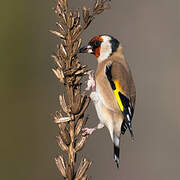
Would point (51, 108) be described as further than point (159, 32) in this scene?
No

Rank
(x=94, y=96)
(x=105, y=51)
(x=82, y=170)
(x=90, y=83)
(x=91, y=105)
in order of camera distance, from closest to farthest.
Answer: (x=82, y=170), (x=90, y=83), (x=94, y=96), (x=105, y=51), (x=91, y=105)

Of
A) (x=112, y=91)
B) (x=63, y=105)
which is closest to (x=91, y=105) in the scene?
(x=112, y=91)

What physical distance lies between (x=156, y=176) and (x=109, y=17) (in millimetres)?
1742

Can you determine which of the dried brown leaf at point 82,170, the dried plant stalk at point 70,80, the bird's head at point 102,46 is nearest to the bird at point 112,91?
the bird's head at point 102,46

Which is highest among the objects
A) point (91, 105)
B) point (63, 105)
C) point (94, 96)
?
point (63, 105)

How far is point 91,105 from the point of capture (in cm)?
409

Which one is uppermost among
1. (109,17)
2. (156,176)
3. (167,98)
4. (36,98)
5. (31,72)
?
(109,17)

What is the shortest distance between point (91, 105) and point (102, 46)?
1.54 m

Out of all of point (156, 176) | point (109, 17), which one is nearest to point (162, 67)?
point (109, 17)

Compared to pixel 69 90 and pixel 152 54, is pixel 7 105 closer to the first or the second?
pixel 152 54

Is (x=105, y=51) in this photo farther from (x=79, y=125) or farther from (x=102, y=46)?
(x=79, y=125)

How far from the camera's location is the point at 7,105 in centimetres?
398

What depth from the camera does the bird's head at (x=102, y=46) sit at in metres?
2.56

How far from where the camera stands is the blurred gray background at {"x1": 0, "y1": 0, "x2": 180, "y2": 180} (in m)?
3.92
